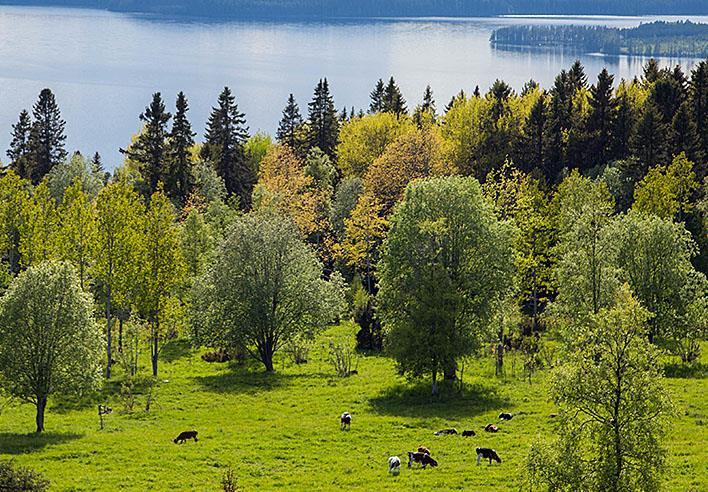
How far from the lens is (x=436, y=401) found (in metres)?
47.7

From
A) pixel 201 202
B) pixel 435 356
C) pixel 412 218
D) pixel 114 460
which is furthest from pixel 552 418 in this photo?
pixel 201 202

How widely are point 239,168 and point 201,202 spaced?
16585 millimetres

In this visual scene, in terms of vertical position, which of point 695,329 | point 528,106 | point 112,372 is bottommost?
point 112,372

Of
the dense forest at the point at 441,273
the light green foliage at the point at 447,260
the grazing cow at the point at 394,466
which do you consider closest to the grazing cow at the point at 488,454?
the grazing cow at the point at 394,466

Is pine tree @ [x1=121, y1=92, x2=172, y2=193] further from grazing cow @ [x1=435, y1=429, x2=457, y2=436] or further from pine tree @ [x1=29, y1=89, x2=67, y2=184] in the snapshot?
grazing cow @ [x1=435, y1=429, x2=457, y2=436]

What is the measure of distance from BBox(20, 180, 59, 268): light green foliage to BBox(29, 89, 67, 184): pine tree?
5238cm

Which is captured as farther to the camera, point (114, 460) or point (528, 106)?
point (528, 106)

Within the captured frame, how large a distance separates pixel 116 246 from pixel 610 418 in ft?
125

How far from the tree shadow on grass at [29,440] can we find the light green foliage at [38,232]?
1992 cm

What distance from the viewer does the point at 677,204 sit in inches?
2704

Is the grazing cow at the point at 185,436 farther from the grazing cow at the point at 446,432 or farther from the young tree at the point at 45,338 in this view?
the grazing cow at the point at 446,432

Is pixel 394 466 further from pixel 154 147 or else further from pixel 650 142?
pixel 154 147

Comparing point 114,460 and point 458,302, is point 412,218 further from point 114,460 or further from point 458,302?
point 114,460

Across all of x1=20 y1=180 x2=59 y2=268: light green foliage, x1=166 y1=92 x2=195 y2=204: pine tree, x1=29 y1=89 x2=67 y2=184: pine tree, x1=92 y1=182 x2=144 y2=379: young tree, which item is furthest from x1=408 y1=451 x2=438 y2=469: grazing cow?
x1=29 y1=89 x2=67 y2=184: pine tree
